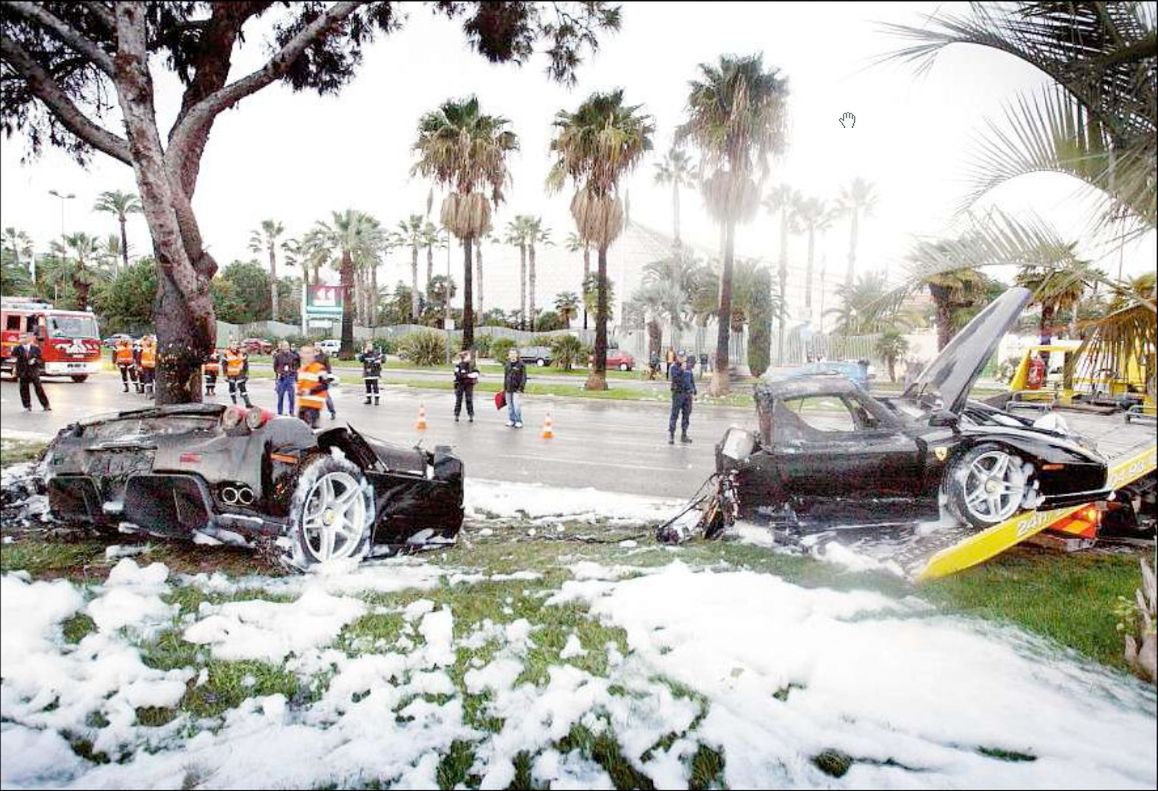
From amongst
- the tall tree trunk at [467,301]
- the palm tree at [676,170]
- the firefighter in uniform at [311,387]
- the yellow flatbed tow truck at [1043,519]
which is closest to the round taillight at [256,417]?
the firefighter in uniform at [311,387]

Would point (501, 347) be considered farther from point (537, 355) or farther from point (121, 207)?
point (121, 207)

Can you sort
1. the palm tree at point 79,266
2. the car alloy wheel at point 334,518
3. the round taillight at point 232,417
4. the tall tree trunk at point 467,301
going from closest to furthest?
the palm tree at point 79,266 → the round taillight at point 232,417 → the car alloy wheel at point 334,518 → the tall tree trunk at point 467,301

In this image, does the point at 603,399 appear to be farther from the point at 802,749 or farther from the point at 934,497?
the point at 802,749

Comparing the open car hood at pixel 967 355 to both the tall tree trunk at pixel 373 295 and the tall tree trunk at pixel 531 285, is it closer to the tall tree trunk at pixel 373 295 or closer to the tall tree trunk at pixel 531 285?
the tall tree trunk at pixel 531 285

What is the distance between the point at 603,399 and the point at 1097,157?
3758 mm

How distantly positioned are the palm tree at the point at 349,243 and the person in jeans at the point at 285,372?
196 mm

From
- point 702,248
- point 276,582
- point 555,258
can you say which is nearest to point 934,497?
point 702,248

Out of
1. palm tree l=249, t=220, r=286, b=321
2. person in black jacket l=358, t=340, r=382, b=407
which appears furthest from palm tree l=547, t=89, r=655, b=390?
palm tree l=249, t=220, r=286, b=321

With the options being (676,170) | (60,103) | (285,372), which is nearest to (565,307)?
(676,170)

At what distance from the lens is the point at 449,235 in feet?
11.0

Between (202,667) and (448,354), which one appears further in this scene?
(448,354)

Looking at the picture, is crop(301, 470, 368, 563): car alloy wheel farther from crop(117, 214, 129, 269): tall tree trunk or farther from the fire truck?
crop(117, 214, 129, 269): tall tree trunk

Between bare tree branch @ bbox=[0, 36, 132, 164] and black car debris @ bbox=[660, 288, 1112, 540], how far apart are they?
10.4ft

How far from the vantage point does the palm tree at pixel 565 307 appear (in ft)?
13.4
